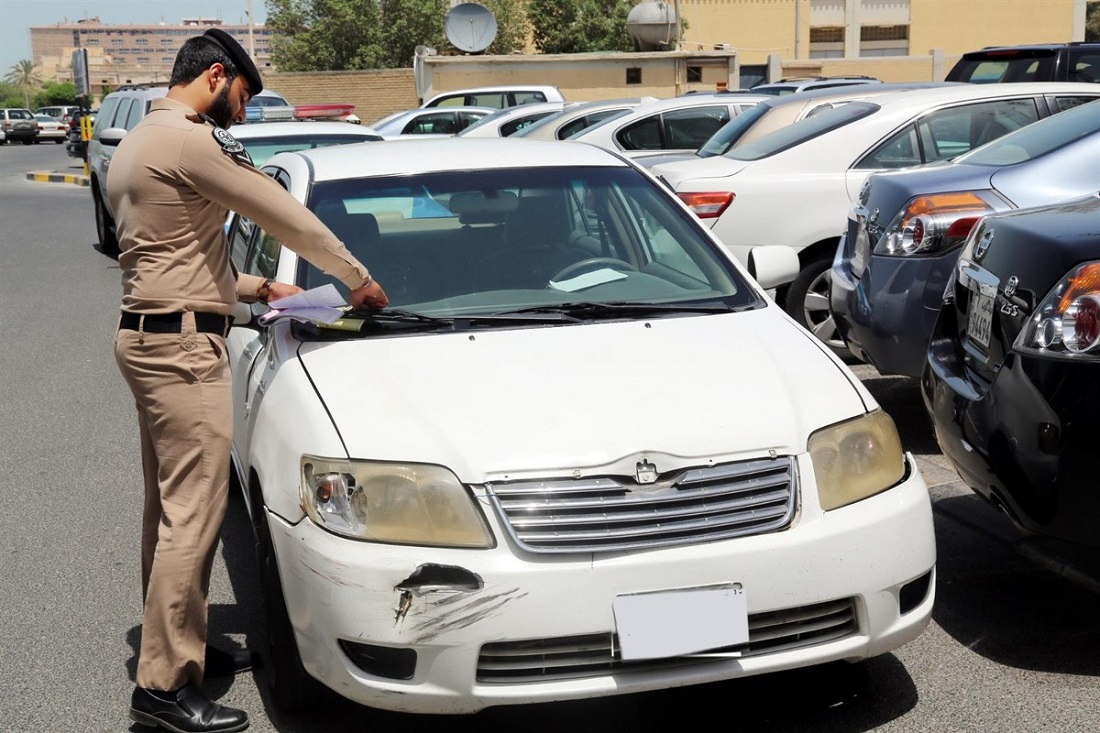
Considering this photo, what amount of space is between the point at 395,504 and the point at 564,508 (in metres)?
0.40

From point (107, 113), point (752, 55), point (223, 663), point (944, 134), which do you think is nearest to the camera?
point (223, 663)

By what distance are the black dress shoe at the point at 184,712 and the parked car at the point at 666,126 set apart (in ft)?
27.7

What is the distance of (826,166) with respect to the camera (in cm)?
760

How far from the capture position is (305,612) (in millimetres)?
3158

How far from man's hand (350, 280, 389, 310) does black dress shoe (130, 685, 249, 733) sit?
1.13 m

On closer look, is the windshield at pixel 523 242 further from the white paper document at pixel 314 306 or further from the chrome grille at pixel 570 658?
the chrome grille at pixel 570 658

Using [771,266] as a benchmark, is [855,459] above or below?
below

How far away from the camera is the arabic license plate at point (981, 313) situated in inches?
159

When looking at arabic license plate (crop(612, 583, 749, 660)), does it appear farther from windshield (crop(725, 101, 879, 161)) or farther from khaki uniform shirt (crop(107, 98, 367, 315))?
windshield (crop(725, 101, 879, 161))

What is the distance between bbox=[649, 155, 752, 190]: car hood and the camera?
7707 mm

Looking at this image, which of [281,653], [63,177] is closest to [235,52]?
[281,653]

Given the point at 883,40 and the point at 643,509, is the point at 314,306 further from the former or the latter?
the point at 883,40

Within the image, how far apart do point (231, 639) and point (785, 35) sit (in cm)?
5099

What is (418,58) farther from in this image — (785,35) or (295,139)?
(295,139)
